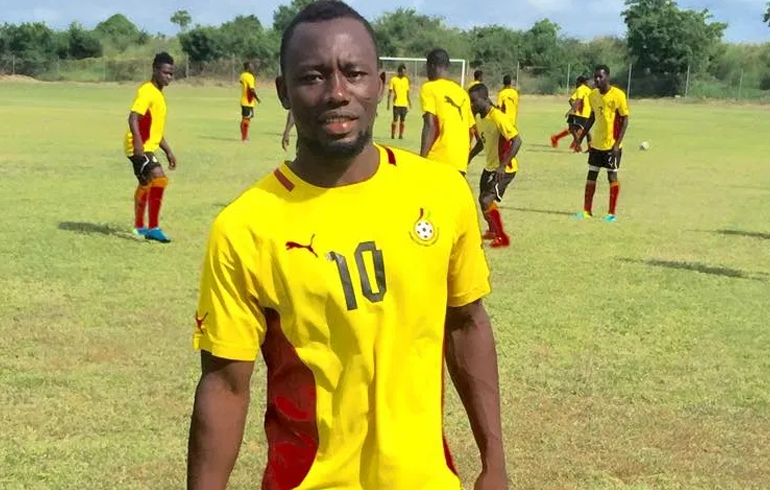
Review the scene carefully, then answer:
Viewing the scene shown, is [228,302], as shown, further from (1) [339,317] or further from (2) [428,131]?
(2) [428,131]

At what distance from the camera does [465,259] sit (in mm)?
2559

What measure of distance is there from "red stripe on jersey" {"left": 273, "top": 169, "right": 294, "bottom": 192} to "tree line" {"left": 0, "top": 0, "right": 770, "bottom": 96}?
63.4 meters

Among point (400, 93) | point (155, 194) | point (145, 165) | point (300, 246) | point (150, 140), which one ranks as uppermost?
point (300, 246)

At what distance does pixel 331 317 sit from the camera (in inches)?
93.1

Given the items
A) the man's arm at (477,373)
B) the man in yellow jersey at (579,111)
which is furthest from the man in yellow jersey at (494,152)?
the man in yellow jersey at (579,111)

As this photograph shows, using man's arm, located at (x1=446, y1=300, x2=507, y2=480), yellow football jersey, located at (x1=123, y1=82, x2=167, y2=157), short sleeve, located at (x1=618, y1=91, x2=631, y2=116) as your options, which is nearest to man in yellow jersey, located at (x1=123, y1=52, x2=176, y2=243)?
yellow football jersey, located at (x1=123, y1=82, x2=167, y2=157)

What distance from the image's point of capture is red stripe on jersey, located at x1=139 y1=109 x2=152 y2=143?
11125 mm

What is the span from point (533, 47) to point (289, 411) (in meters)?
76.6

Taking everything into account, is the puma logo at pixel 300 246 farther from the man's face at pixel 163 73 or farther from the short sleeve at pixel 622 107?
the short sleeve at pixel 622 107

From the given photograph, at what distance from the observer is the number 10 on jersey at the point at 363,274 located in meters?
2.35

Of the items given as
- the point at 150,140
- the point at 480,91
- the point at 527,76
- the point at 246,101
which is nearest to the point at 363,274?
the point at 150,140

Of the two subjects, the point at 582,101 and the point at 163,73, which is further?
the point at 582,101

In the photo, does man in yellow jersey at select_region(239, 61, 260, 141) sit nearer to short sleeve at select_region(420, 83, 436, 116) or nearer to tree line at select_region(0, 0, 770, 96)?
short sleeve at select_region(420, 83, 436, 116)

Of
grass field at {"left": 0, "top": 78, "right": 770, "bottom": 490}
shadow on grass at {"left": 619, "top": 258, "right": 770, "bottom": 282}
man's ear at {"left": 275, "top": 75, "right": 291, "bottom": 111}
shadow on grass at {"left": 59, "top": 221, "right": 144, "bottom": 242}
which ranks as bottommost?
shadow on grass at {"left": 59, "top": 221, "right": 144, "bottom": 242}
